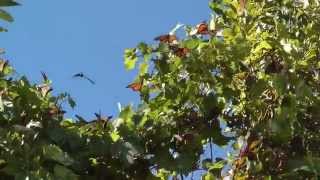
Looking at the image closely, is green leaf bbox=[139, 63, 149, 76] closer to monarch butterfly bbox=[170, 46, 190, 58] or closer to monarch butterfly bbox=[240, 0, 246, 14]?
monarch butterfly bbox=[170, 46, 190, 58]

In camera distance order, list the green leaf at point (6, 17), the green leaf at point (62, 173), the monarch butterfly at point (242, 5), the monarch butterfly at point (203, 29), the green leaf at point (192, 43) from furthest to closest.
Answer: the monarch butterfly at point (242, 5) → the monarch butterfly at point (203, 29) → the green leaf at point (192, 43) → the green leaf at point (62, 173) → the green leaf at point (6, 17)

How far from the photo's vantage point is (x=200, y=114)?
2.87 metres

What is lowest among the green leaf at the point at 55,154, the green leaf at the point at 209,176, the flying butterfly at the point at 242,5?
the green leaf at the point at 209,176

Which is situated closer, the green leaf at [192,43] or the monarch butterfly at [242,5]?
the green leaf at [192,43]

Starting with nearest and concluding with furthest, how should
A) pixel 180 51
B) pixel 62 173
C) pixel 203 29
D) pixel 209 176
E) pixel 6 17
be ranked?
pixel 6 17 < pixel 62 173 < pixel 209 176 < pixel 180 51 < pixel 203 29

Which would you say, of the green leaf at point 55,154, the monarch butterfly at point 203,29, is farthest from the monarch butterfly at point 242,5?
the green leaf at point 55,154

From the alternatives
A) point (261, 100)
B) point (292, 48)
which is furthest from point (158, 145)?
point (292, 48)

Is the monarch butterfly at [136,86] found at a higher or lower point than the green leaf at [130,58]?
lower

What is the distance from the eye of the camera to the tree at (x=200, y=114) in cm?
261

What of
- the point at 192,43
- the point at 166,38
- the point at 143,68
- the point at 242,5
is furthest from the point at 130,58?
the point at 242,5

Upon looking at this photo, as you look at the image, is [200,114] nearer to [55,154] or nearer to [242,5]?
[242,5]

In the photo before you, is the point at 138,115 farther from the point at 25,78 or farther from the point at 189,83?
the point at 25,78

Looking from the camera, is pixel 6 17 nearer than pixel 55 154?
Yes

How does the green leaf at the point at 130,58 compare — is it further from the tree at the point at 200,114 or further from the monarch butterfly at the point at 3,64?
the monarch butterfly at the point at 3,64
